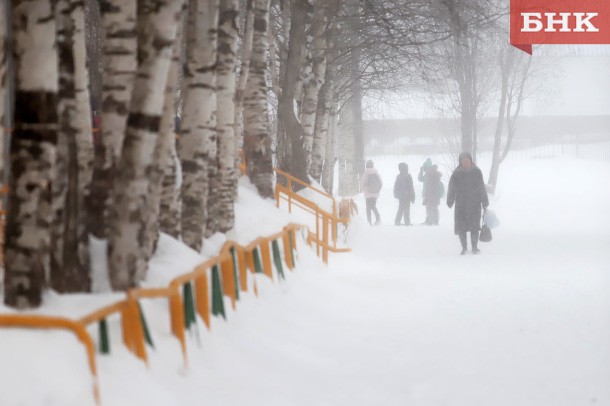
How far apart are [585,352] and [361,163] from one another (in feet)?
78.0

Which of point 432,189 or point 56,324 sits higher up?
point 56,324

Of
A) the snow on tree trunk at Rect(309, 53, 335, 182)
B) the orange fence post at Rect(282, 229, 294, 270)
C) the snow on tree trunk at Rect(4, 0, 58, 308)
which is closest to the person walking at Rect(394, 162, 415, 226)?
the snow on tree trunk at Rect(309, 53, 335, 182)

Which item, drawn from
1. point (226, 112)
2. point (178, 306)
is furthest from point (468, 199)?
point (178, 306)

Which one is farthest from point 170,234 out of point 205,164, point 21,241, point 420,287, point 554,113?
point 554,113

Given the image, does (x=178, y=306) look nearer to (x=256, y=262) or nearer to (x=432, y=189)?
(x=256, y=262)

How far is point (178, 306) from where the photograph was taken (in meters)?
5.05

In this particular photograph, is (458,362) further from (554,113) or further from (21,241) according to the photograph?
(554,113)

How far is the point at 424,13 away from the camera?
14648mm

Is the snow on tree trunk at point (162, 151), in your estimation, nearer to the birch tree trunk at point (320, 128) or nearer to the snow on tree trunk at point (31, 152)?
the snow on tree trunk at point (31, 152)

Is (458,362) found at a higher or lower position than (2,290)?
lower

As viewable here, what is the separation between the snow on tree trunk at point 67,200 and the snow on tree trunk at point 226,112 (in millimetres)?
3871

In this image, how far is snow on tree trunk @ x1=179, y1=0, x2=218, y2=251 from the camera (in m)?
7.67

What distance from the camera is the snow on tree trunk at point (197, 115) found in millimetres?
7668

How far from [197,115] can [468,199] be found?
7.38 meters
